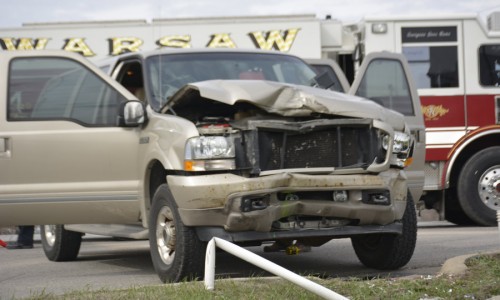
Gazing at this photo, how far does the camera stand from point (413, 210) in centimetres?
860

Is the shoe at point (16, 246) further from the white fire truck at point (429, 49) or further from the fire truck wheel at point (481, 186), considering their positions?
the fire truck wheel at point (481, 186)

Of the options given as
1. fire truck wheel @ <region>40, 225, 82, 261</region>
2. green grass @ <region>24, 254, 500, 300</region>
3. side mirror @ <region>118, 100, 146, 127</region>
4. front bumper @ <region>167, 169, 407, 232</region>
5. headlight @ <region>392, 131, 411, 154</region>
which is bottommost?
fire truck wheel @ <region>40, 225, 82, 261</region>

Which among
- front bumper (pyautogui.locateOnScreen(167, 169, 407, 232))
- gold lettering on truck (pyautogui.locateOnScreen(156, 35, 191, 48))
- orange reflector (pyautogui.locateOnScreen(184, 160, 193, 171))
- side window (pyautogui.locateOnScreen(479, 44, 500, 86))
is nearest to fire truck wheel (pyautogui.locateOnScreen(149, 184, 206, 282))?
front bumper (pyautogui.locateOnScreen(167, 169, 407, 232))

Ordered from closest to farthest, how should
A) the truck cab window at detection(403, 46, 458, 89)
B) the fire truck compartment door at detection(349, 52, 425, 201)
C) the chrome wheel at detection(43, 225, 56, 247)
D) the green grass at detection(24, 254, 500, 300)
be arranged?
the green grass at detection(24, 254, 500, 300) < the fire truck compartment door at detection(349, 52, 425, 201) < the chrome wheel at detection(43, 225, 56, 247) < the truck cab window at detection(403, 46, 458, 89)

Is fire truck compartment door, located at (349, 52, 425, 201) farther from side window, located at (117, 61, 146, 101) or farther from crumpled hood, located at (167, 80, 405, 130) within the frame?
side window, located at (117, 61, 146, 101)

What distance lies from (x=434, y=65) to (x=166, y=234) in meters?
7.63

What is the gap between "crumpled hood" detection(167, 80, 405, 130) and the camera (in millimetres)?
7844

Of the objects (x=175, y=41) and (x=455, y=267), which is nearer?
(x=455, y=267)

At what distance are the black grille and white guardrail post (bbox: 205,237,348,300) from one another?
1.32m

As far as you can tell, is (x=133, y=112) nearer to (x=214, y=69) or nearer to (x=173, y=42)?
(x=214, y=69)

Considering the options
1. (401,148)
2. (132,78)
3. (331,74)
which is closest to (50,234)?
(132,78)

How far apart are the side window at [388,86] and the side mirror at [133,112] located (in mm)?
3248

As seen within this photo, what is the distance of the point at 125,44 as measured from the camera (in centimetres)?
1448

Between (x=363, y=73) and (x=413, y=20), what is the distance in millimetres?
4927
